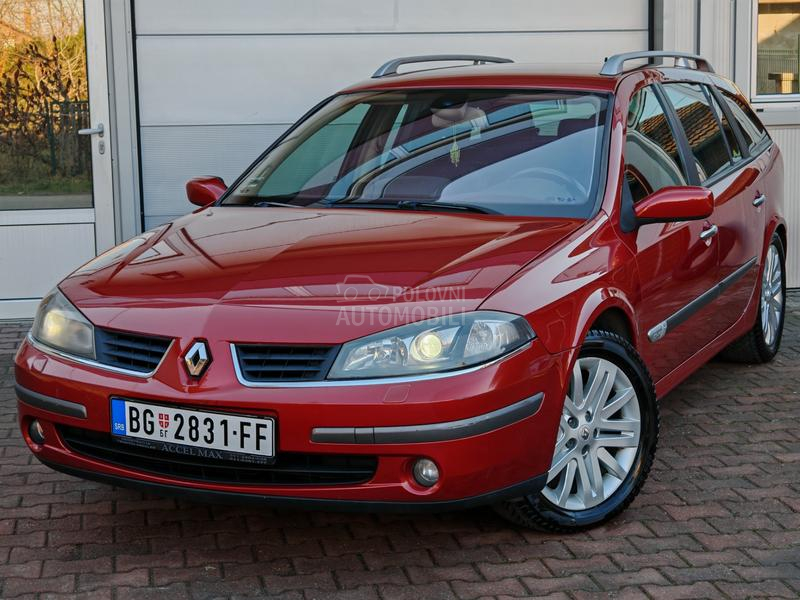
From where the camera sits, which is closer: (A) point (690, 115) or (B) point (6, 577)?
(B) point (6, 577)

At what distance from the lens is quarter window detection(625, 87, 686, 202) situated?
4.60 metres

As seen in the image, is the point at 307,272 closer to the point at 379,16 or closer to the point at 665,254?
the point at 665,254

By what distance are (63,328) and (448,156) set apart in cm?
162

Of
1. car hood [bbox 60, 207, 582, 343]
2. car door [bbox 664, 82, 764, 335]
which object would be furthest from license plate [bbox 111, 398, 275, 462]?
car door [bbox 664, 82, 764, 335]

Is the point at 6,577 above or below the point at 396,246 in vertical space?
below

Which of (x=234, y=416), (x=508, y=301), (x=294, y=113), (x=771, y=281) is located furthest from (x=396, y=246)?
(x=294, y=113)

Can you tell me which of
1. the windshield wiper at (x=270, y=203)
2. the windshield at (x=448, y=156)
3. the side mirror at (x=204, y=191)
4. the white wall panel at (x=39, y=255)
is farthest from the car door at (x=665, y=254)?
the white wall panel at (x=39, y=255)

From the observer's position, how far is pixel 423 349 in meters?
3.44

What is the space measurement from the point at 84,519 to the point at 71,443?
0.50 metres

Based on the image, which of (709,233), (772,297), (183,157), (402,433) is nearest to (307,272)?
(402,433)

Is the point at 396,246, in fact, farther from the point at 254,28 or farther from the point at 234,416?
the point at 254,28

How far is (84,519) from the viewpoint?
4199mm

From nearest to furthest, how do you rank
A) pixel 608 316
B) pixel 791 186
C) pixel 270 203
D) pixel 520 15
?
pixel 608 316 < pixel 270 203 < pixel 520 15 < pixel 791 186

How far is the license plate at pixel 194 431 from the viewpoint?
3449mm
